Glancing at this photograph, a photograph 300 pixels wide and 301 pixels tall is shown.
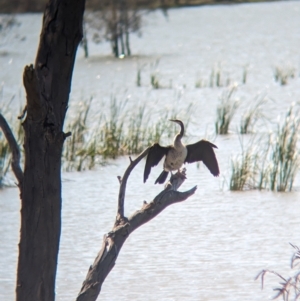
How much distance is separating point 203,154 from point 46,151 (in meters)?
1.51

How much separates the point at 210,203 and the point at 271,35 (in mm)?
27627

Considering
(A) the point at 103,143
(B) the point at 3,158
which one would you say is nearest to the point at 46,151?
(B) the point at 3,158

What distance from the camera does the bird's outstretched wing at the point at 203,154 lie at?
4992 mm

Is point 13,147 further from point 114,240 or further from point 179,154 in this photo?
point 179,154

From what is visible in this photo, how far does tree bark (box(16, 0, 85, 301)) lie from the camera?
3.65 metres

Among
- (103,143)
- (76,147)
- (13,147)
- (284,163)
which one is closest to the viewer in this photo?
(13,147)

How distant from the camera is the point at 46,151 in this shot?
12.1 feet

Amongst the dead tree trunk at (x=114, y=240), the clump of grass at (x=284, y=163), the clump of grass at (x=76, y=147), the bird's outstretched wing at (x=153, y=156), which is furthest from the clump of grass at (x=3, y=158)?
the dead tree trunk at (x=114, y=240)

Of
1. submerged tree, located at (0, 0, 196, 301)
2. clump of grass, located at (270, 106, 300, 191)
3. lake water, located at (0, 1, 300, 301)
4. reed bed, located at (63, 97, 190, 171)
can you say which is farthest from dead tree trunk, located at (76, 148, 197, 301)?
reed bed, located at (63, 97, 190, 171)

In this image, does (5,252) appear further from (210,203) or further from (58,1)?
(58,1)

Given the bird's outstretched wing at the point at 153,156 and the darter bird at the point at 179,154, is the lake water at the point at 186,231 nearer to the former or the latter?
the darter bird at the point at 179,154

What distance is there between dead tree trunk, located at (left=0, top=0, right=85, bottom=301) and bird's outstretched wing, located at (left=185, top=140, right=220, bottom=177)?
4.56 ft

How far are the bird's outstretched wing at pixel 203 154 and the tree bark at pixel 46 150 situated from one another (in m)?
1.39

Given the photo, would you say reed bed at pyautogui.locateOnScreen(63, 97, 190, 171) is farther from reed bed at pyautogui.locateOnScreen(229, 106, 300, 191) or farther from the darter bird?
the darter bird
